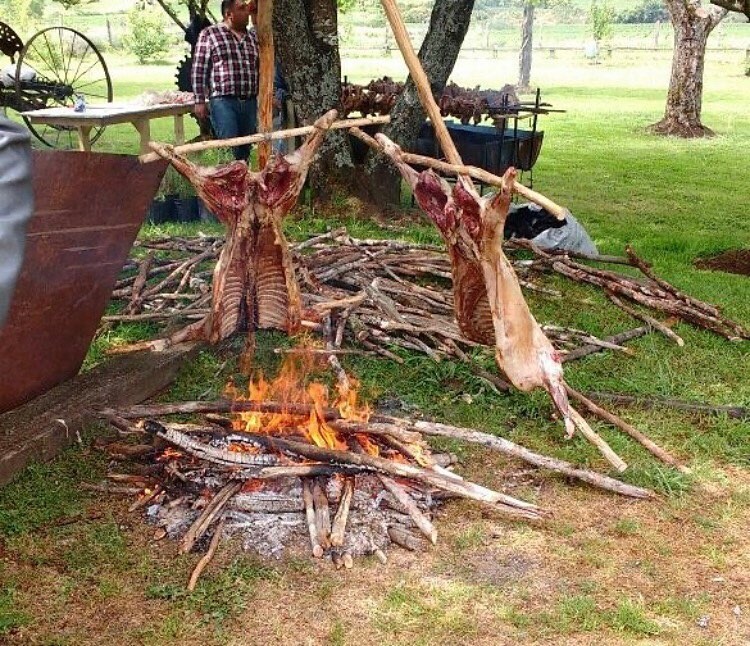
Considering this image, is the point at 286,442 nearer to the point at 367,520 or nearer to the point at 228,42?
the point at 367,520

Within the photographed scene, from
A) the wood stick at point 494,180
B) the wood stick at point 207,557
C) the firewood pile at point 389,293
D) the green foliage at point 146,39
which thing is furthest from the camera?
the green foliage at point 146,39

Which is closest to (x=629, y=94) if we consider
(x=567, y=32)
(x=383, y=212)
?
(x=383, y=212)

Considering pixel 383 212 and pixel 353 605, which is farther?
pixel 383 212

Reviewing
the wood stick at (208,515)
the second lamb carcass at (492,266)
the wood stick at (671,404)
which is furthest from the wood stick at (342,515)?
the wood stick at (671,404)

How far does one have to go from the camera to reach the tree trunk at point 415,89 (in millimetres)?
8914

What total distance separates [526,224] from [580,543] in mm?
5137

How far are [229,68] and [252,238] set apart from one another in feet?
19.2

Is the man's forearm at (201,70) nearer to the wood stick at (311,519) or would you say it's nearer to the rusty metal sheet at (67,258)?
the rusty metal sheet at (67,258)

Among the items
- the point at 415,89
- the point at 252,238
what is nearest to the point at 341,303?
the point at 252,238

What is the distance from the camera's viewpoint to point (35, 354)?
164 inches

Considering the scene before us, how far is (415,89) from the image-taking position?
870 cm

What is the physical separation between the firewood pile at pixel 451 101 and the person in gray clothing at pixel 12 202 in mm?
8233

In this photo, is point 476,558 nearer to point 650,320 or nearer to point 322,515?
point 322,515

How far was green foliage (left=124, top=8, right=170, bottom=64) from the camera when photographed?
114 ft
